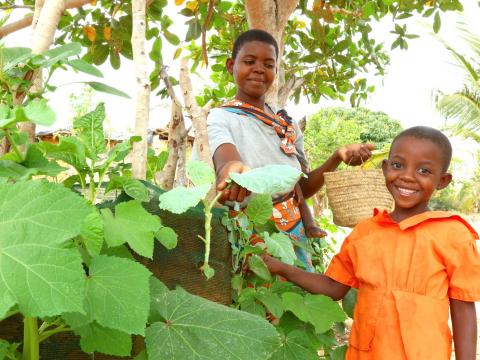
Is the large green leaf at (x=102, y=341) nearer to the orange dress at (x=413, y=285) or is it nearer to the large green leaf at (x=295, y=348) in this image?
the large green leaf at (x=295, y=348)

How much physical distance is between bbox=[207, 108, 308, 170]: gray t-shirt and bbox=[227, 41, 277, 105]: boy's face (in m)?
0.16

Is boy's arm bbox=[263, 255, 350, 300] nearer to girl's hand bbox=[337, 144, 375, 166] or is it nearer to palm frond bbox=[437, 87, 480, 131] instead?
girl's hand bbox=[337, 144, 375, 166]

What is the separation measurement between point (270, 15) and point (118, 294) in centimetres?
234

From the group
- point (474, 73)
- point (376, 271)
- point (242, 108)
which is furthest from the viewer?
point (474, 73)

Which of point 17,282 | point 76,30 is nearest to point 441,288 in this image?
point 17,282

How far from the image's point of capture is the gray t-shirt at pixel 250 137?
1.76 meters

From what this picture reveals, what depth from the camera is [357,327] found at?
148 centimetres

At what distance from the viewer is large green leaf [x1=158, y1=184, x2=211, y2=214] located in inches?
35.6

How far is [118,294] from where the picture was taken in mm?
781

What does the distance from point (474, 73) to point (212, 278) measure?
1495 cm

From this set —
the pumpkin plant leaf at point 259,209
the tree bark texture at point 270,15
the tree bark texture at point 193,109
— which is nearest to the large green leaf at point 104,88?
the pumpkin plant leaf at point 259,209

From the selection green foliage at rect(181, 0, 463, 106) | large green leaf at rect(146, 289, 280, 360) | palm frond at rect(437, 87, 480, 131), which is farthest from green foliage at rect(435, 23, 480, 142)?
large green leaf at rect(146, 289, 280, 360)

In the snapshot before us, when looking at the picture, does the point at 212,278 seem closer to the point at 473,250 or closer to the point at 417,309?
the point at 417,309

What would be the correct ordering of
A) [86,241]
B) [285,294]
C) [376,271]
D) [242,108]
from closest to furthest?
1. [86,241]
2. [285,294]
3. [376,271]
4. [242,108]
